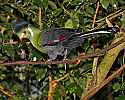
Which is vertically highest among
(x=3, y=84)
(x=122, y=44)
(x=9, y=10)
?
(x=9, y=10)

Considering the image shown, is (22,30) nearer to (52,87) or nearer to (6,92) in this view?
(52,87)

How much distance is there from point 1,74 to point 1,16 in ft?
0.91

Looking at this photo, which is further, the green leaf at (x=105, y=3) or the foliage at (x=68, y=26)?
the foliage at (x=68, y=26)

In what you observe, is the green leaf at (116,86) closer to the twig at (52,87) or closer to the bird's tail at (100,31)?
the twig at (52,87)

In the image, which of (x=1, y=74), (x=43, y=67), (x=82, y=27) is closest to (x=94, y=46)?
(x=82, y=27)

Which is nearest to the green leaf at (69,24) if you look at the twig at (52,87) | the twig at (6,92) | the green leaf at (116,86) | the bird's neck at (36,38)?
the bird's neck at (36,38)

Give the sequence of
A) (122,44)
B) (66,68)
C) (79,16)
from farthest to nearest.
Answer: (66,68)
(79,16)
(122,44)

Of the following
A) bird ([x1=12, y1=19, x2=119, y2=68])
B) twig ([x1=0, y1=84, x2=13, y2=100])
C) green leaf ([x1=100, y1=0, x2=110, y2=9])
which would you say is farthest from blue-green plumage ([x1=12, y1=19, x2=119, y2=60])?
twig ([x1=0, y1=84, x2=13, y2=100])

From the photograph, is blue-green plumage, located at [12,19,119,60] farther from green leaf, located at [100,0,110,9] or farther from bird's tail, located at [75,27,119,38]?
green leaf, located at [100,0,110,9]

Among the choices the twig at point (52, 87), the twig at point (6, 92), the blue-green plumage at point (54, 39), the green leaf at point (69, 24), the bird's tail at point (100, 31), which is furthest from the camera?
the twig at point (6, 92)

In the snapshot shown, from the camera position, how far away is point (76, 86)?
152 cm

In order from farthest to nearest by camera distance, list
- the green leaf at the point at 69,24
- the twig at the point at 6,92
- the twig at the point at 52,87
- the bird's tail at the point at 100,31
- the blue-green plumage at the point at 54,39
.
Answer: the twig at the point at 6,92
the twig at the point at 52,87
the green leaf at the point at 69,24
the blue-green plumage at the point at 54,39
the bird's tail at the point at 100,31

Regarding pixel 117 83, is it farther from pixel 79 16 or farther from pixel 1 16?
pixel 1 16

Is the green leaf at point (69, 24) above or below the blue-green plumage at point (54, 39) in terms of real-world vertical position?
above
